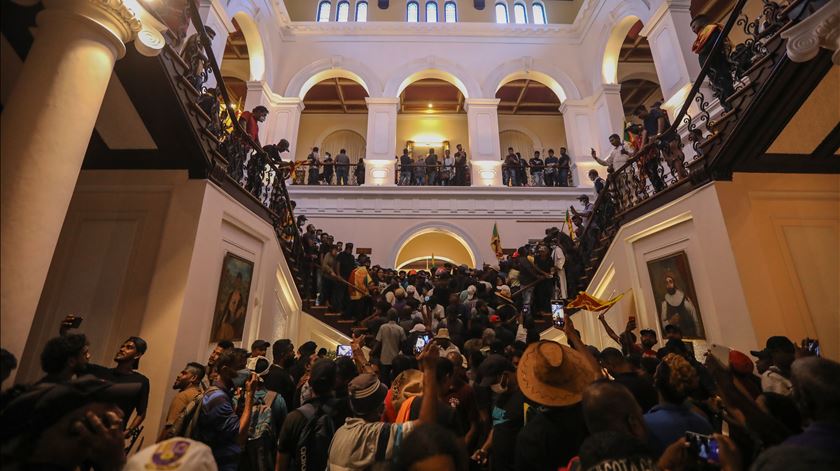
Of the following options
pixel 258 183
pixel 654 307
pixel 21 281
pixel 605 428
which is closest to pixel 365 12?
pixel 258 183

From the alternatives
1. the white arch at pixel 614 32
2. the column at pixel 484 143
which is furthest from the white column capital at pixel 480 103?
the white arch at pixel 614 32

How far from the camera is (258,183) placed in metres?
6.29

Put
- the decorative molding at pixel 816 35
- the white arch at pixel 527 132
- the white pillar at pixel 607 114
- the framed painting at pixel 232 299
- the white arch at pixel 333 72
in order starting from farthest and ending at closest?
the white arch at pixel 527 132
the white arch at pixel 333 72
the white pillar at pixel 607 114
the framed painting at pixel 232 299
the decorative molding at pixel 816 35

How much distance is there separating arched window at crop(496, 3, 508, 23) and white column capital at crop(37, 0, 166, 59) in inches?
663

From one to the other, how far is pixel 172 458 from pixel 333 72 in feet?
53.4

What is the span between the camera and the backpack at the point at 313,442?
234cm

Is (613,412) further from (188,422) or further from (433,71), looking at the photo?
(433,71)

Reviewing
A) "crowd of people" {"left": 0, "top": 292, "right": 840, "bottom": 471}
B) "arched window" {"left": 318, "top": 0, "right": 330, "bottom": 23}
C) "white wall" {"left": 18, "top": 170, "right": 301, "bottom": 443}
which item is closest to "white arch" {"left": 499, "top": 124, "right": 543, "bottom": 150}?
"arched window" {"left": 318, "top": 0, "right": 330, "bottom": 23}

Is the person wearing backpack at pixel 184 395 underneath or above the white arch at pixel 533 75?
underneath

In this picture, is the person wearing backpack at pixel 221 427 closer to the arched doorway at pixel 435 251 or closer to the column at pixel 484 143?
the column at pixel 484 143

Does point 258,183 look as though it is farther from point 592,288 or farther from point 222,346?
point 592,288

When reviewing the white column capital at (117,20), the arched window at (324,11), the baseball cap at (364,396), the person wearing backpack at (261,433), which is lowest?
the person wearing backpack at (261,433)

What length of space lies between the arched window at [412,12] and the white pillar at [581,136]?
765 centimetres

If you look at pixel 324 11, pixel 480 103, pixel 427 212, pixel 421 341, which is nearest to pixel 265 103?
pixel 324 11
